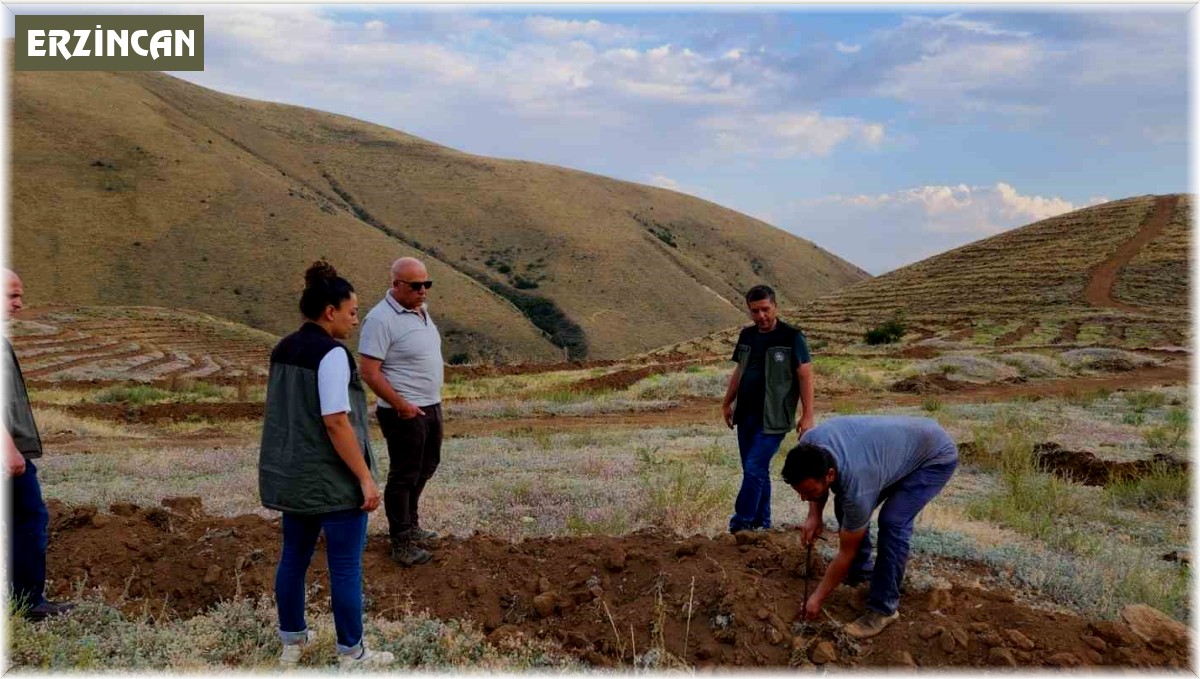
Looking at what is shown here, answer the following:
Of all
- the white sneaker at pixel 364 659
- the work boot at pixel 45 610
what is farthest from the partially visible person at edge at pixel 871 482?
the work boot at pixel 45 610

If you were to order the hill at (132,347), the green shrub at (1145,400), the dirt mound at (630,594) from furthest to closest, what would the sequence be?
the hill at (132,347)
the green shrub at (1145,400)
the dirt mound at (630,594)

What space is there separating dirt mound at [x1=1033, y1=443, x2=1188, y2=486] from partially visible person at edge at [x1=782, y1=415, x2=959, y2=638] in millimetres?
5454

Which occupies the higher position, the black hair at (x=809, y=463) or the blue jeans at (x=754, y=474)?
the black hair at (x=809, y=463)

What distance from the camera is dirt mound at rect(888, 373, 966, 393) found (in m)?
20.8

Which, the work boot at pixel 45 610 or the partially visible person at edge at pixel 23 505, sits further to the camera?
the work boot at pixel 45 610

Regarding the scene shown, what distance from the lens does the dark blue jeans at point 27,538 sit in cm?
440

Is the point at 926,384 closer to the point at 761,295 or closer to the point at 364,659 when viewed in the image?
the point at 761,295

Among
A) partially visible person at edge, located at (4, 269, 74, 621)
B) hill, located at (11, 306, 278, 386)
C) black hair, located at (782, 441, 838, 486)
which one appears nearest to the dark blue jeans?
partially visible person at edge, located at (4, 269, 74, 621)

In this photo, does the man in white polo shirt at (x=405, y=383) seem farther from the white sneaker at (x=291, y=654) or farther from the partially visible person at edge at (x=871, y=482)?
the partially visible person at edge at (x=871, y=482)

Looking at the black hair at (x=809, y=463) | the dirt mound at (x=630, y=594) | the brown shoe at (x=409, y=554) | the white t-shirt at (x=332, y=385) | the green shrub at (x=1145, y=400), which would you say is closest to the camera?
the white t-shirt at (x=332, y=385)

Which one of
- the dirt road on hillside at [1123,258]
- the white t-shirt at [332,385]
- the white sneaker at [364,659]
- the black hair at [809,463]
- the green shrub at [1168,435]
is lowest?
the white sneaker at [364,659]

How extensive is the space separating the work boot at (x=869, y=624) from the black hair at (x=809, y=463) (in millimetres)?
872

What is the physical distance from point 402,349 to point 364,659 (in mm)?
1834

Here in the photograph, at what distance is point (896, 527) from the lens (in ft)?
13.8
